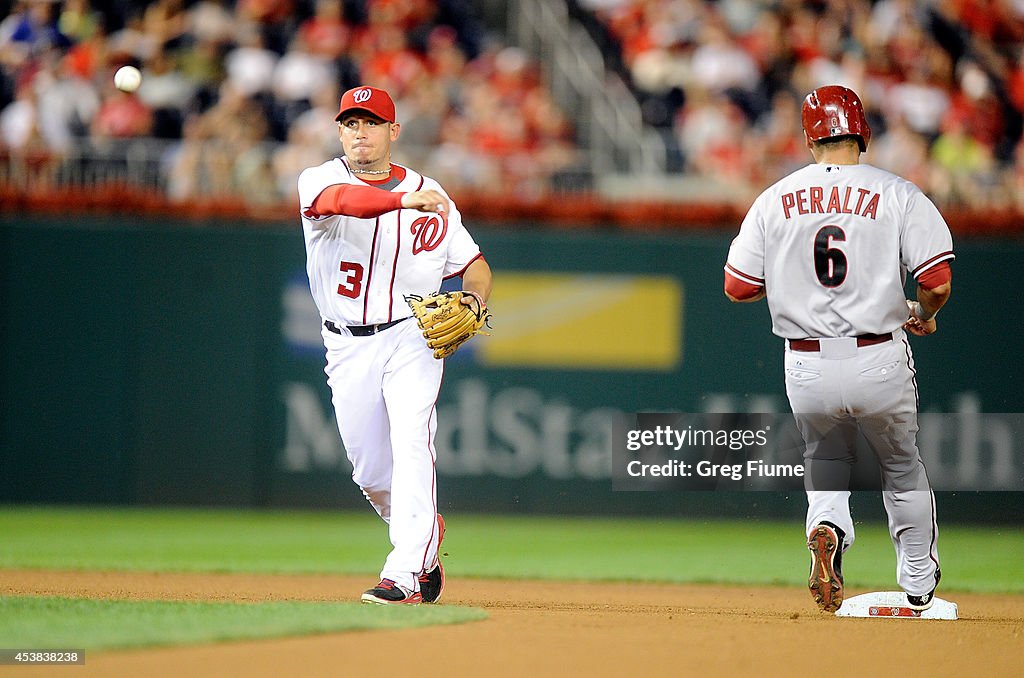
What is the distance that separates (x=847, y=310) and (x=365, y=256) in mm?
1985

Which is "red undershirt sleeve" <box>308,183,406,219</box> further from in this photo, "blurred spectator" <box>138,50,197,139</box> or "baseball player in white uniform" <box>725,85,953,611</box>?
"blurred spectator" <box>138,50,197,139</box>

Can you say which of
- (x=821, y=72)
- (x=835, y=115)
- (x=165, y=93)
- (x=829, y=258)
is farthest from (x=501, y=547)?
(x=821, y=72)

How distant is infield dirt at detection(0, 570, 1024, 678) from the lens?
4281mm

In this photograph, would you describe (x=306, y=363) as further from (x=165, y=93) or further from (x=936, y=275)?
(x=936, y=275)

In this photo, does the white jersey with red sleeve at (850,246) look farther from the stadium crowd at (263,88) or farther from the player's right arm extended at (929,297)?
the stadium crowd at (263,88)

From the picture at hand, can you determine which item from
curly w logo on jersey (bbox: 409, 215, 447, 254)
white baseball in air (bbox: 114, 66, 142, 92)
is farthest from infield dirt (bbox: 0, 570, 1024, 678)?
white baseball in air (bbox: 114, 66, 142, 92)

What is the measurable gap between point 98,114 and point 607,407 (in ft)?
17.8

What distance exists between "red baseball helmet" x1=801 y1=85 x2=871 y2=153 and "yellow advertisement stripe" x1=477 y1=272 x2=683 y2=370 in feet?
18.1

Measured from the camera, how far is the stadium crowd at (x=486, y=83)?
1209cm

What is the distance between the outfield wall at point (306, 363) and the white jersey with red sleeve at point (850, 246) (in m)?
5.29

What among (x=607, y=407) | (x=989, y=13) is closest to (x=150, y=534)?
(x=607, y=407)

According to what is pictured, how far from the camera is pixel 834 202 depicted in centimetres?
562

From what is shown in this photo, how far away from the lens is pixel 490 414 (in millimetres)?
11133

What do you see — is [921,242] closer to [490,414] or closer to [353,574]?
[353,574]
